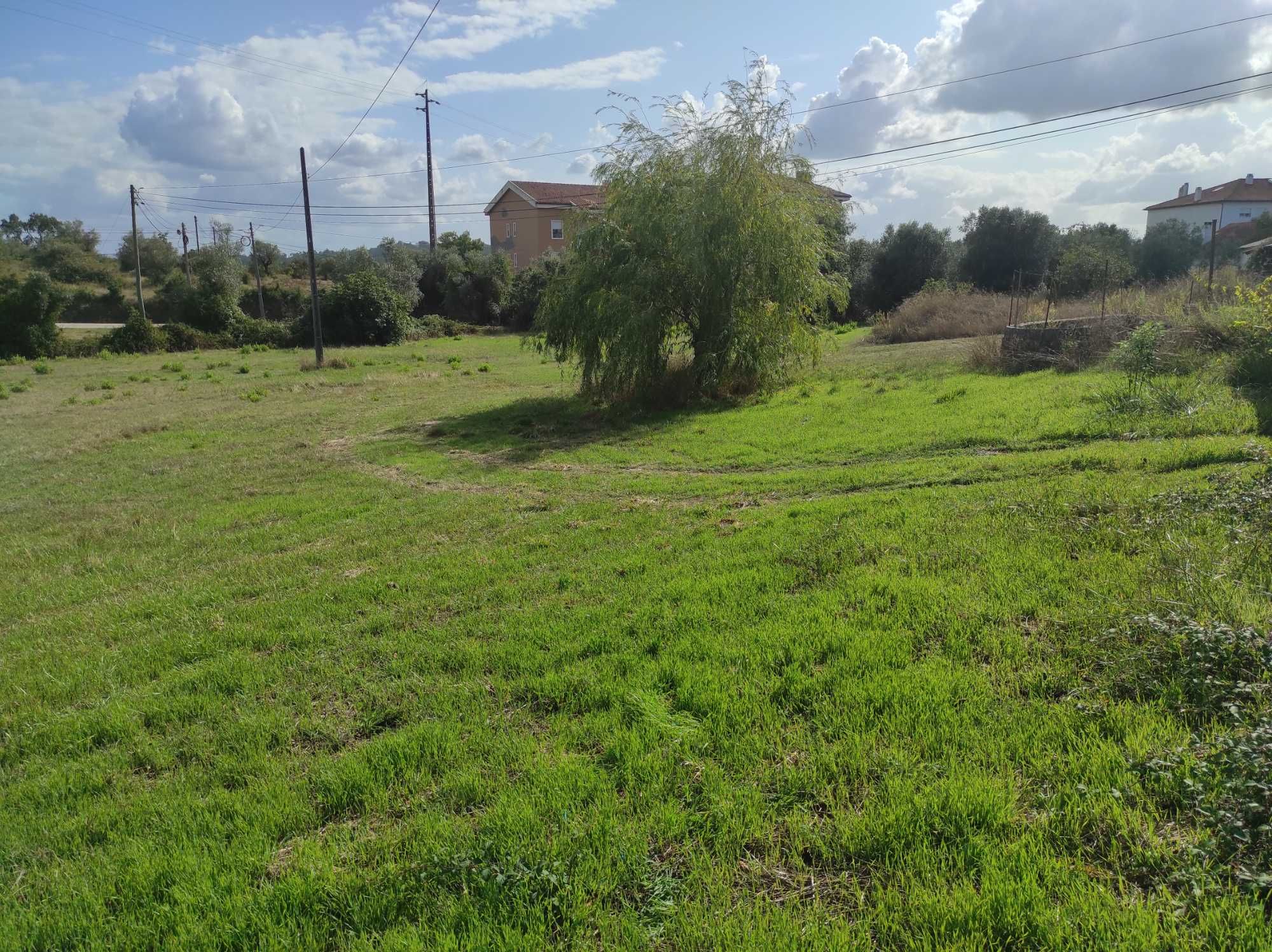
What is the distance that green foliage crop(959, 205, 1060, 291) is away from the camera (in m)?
39.4

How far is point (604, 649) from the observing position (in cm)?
463

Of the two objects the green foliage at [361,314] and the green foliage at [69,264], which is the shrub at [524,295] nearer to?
the green foliage at [361,314]

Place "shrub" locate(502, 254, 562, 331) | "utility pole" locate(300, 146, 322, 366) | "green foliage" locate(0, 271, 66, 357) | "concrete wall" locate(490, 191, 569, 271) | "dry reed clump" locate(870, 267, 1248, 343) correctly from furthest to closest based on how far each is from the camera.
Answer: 1. "concrete wall" locate(490, 191, 569, 271)
2. "shrub" locate(502, 254, 562, 331)
3. "green foliage" locate(0, 271, 66, 357)
4. "utility pole" locate(300, 146, 322, 366)
5. "dry reed clump" locate(870, 267, 1248, 343)

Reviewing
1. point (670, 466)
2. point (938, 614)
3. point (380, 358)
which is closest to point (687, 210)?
point (670, 466)

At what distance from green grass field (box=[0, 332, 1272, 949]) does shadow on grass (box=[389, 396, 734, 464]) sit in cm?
457

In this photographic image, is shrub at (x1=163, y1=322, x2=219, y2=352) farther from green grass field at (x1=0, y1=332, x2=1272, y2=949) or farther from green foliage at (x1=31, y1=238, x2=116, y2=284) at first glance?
green grass field at (x1=0, y1=332, x2=1272, y2=949)

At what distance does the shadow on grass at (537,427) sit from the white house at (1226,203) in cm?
6106

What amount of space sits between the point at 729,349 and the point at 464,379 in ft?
39.4

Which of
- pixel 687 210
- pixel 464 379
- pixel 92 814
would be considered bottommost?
pixel 92 814

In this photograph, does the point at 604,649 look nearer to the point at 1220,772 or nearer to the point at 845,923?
the point at 845,923

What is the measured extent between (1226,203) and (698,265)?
219 ft

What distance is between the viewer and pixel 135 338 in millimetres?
37969

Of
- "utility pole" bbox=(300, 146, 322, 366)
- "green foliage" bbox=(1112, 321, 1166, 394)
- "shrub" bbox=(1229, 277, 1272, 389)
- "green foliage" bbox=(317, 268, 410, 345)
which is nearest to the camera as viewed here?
"shrub" bbox=(1229, 277, 1272, 389)

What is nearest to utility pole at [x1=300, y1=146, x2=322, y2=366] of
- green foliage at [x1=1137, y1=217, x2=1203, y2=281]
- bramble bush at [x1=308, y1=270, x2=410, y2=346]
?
bramble bush at [x1=308, y1=270, x2=410, y2=346]
